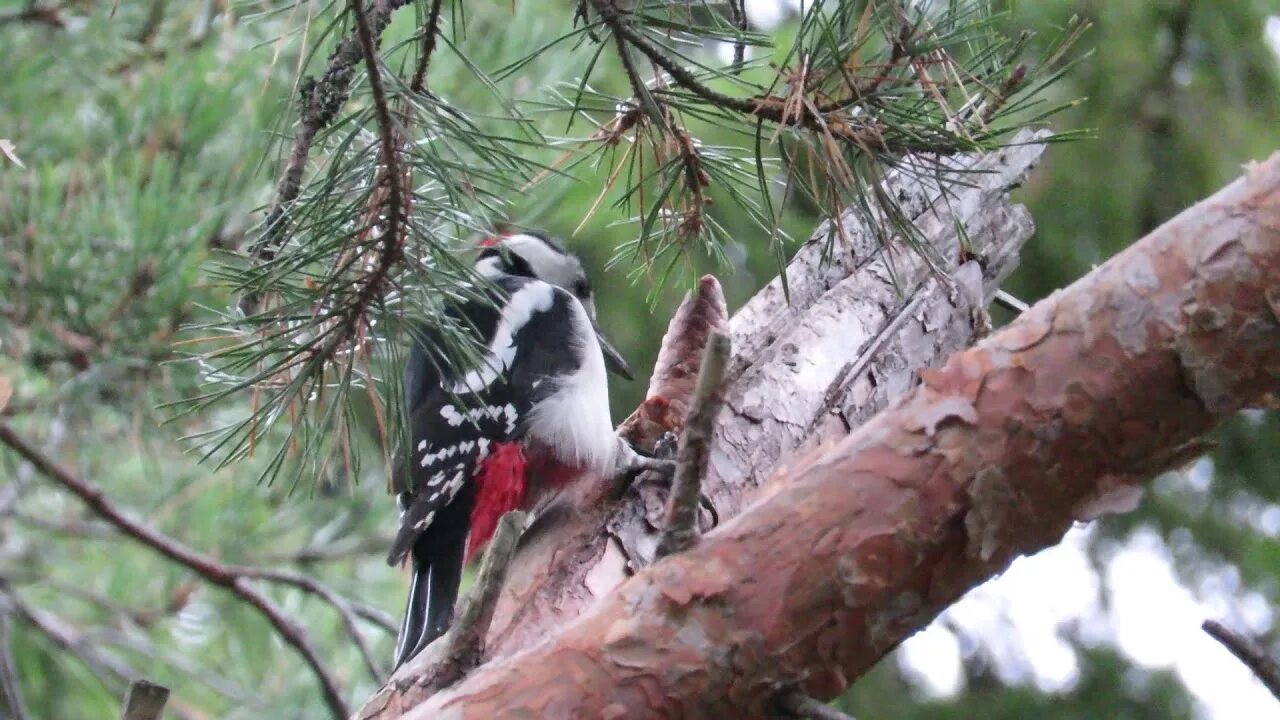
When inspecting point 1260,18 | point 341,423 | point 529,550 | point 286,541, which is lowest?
point 286,541

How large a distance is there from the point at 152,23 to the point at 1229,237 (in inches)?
73.0

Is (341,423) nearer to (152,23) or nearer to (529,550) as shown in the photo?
(529,550)

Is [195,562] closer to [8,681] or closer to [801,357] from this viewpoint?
[8,681]

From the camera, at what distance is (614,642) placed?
0.80 m

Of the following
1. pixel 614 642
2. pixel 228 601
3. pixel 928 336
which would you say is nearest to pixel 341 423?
pixel 614 642

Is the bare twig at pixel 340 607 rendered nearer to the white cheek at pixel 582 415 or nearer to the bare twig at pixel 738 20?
the white cheek at pixel 582 415

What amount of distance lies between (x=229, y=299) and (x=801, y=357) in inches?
33.1

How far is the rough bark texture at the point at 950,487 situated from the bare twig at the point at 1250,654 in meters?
0.11

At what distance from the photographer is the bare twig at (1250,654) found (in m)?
0.71

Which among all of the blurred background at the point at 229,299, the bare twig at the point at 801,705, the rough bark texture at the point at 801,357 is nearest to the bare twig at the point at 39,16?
the blurred background at the point at 229,299

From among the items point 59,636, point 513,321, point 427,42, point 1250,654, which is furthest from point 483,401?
point 59,636

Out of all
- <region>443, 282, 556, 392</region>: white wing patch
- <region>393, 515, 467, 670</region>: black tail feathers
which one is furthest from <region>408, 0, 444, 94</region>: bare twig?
<region>443, 282, 556, 392</region>: white wing patch

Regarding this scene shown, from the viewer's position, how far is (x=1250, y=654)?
71cm

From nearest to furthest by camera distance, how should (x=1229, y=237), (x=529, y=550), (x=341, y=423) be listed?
(x=1229, y=237) < (x=341, y=423) < (x=529, y=550)
